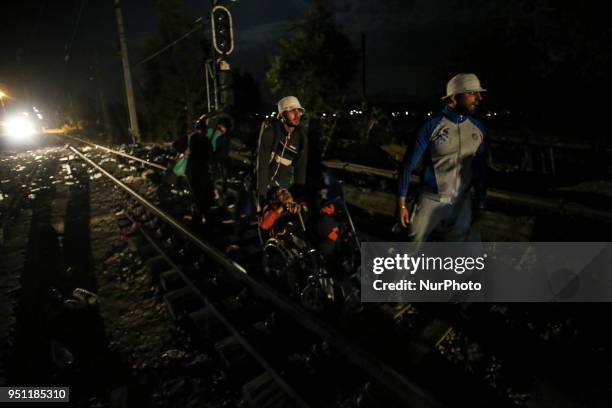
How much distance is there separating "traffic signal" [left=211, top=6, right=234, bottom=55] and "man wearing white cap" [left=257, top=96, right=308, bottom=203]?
677cm

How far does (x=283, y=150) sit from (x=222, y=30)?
7243 mm

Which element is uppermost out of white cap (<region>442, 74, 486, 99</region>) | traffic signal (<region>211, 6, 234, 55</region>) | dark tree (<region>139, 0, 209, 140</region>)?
dark tree (<region>139, 0, 209, 140</region>)

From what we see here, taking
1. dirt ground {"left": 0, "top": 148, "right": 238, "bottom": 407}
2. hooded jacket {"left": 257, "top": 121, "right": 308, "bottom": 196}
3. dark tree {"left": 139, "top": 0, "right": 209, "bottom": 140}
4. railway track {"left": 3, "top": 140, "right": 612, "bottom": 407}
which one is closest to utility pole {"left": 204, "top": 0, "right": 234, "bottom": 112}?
dirt ground {"left": 0, "top": 148, "right": 238, "bottom": 407}

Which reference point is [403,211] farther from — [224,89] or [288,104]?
[224,89]

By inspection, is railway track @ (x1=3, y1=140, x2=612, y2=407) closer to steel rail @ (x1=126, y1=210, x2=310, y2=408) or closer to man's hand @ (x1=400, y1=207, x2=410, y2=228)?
steel rail @ (x1=126, y1=210, x2=310, y2=408)

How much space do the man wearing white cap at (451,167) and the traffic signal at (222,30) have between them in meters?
8.05

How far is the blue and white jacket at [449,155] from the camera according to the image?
343 centimetres

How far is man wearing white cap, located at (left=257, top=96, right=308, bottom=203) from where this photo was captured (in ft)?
13.6

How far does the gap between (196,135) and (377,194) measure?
12.6 feet

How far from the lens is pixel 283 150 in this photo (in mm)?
4395

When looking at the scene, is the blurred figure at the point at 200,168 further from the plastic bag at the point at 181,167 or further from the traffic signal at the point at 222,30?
the traffic signal at the point at 222,30

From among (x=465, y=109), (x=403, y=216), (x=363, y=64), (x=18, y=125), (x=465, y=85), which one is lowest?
(x=403, y=216)

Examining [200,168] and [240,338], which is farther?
[200,168]

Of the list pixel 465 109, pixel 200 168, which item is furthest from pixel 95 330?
pixel 465 109
